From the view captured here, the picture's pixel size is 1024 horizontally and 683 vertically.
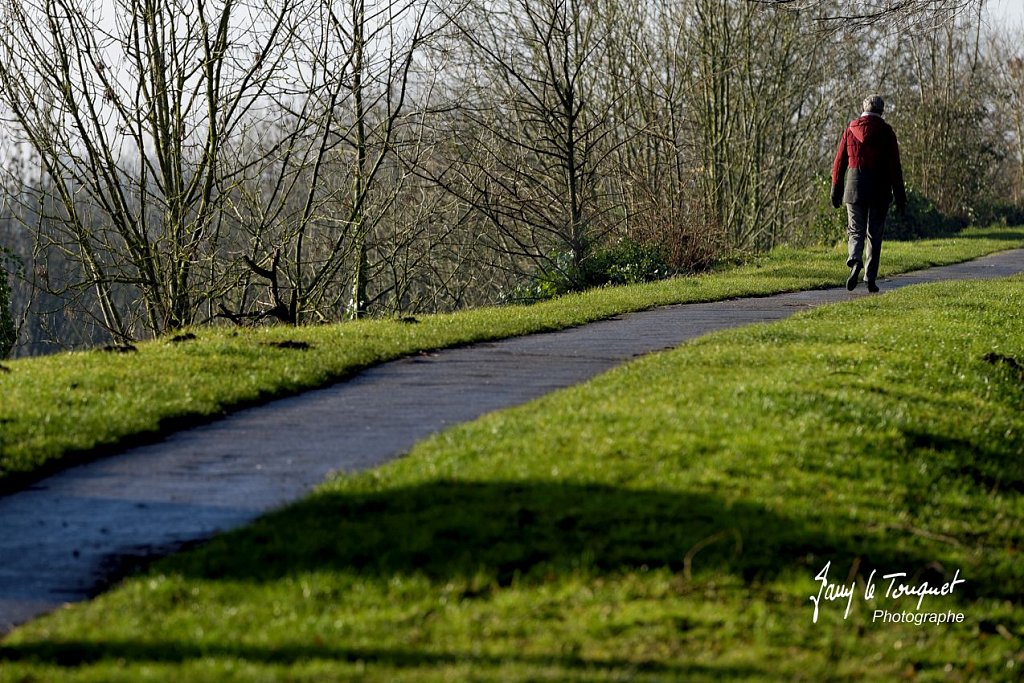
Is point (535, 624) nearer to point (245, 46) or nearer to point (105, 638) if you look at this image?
point (105, 638)

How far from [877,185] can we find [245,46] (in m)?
10.2

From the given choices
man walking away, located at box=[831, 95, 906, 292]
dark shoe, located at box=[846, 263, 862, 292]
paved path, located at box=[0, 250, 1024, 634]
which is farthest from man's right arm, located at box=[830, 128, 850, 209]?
paved path, located at box=[0, 250, 1024, 634]

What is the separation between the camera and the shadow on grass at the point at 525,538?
5957 millimetres

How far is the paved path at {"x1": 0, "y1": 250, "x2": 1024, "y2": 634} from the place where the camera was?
6.31 metres

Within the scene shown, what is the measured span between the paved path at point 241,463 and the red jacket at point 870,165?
5.41 metres

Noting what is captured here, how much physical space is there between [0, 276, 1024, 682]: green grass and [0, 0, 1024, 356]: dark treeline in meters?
8.35

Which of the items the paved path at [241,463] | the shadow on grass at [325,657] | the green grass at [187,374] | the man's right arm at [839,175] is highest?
the man's right arm at [839,175]

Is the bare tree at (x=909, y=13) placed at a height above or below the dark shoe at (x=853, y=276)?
above

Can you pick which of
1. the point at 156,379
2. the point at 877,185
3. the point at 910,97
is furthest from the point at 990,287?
the point at 910,97

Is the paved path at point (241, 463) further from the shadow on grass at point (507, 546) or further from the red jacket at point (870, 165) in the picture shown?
the red jacket at point (870, 165)

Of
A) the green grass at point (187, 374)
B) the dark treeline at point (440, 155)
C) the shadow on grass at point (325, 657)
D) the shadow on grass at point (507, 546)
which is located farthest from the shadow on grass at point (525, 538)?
the dark treeline at point (440, 155)

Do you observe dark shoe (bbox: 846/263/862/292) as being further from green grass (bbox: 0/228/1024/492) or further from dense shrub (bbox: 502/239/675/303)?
dense shrub (bbox: 502/239/675/303)

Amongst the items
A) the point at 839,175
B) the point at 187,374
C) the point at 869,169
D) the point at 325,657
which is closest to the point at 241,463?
the point at 187,374

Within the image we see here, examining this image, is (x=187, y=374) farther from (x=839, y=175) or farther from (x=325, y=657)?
(x=839, y=175)
